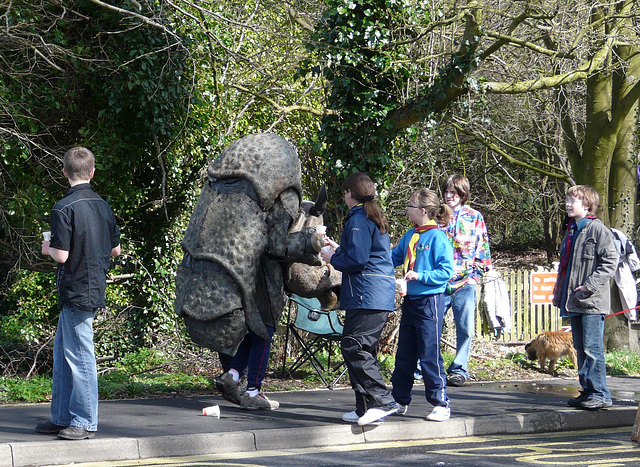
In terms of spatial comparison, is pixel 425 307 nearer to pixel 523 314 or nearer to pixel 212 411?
pixel 212 411

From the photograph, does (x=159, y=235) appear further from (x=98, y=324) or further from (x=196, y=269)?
(x=196, y=269)

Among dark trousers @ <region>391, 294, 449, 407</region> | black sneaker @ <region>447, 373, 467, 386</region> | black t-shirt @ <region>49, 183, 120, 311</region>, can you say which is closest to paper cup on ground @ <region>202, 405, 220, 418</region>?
black t-shirt @ <region>49, 183, 120, 311</region>

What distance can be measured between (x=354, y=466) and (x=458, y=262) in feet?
13.1

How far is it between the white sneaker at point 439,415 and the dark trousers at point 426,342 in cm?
4

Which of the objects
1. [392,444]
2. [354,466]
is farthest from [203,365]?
[354,466]

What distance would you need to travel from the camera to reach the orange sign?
15.9 m

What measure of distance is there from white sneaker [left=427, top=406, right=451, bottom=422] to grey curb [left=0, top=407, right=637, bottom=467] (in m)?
0.05

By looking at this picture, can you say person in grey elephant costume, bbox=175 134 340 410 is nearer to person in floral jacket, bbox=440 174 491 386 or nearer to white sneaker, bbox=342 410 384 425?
white sneaker, bbox=342 410 384 425

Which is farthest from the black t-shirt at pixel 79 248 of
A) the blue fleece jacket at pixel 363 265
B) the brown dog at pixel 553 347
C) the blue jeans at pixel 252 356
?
the brown dog at pixel 553 347

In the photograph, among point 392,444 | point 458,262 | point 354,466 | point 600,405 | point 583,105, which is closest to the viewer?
point 354,466

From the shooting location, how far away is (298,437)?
253 inches

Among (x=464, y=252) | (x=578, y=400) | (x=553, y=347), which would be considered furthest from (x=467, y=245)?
(x=553, y=347)

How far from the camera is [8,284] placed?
40.5 ft

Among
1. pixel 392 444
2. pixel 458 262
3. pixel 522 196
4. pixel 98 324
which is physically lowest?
pixel 392 444
